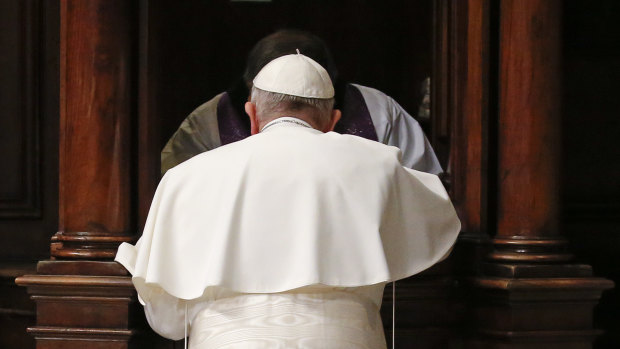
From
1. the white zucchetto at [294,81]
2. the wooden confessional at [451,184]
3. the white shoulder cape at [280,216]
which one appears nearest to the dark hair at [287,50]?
the wooden confessional at [451,184]

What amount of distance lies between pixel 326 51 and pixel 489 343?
1.56 metres

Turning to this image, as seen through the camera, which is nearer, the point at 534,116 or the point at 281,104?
the point at 281,104

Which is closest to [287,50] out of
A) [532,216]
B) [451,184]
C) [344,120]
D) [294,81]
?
[344,120]

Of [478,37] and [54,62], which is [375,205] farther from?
[54,62]

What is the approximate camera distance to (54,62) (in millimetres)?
4895

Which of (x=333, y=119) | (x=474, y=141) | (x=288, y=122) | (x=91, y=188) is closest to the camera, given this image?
(x=288, y=122)

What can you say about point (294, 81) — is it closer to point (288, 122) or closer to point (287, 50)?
point (288, 122)

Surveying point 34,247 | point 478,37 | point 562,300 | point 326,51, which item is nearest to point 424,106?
point 326,51

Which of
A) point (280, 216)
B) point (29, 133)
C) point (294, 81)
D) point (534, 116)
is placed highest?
point (294, 81)

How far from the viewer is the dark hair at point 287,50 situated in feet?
15.8

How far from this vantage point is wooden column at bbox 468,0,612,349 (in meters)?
3.99

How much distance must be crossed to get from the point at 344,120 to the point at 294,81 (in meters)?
1.54

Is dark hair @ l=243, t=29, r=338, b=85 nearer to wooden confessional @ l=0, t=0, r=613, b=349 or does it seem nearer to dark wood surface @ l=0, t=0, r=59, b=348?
wooden confessional @ l=0, t=0, r=613, b=349

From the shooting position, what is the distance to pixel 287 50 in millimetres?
4844
